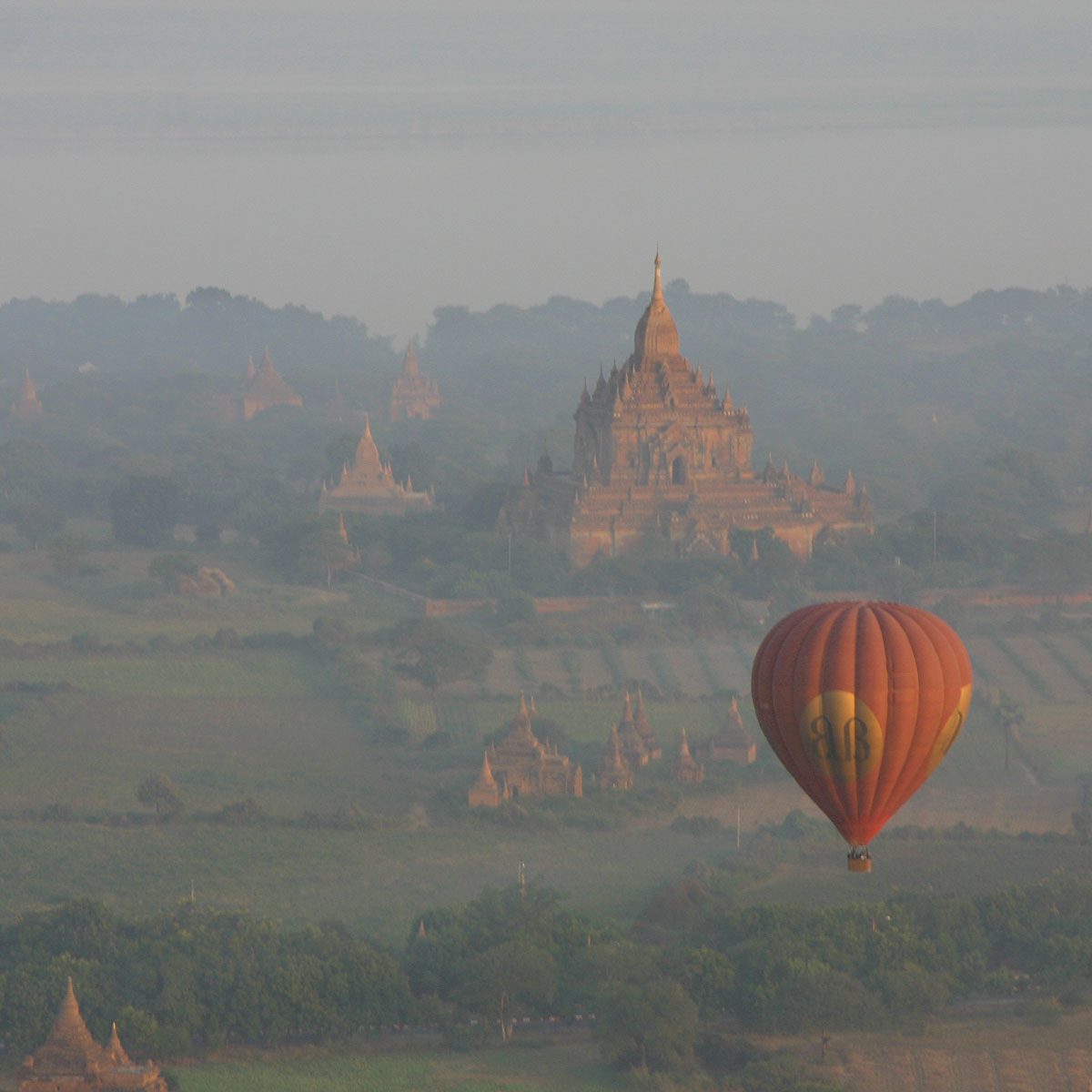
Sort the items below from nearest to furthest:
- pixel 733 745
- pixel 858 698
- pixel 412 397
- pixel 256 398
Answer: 1. pixel 858 698
2. pixel 733 745
3. pixel 412 397
4. pixel 256 398

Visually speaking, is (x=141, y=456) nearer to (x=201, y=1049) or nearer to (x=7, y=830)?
(x=7, y=830)

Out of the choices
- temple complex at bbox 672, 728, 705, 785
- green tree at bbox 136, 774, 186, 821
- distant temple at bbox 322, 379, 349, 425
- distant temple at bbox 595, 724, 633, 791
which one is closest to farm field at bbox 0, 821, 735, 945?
green tree at bbox 136, 774, 186, 821

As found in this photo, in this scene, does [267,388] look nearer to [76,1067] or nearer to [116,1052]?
[116,1052]

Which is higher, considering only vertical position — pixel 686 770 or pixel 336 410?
pixel 336 410

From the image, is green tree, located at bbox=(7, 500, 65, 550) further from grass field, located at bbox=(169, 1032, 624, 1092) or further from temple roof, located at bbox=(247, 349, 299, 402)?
temple roof, located at bbox=(247, 349, 299, 402)

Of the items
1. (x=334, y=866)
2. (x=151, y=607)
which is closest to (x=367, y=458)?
(x=151, y=607)

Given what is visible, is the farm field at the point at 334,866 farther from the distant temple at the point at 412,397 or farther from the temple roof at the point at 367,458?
the distant temple at the point at 412,397

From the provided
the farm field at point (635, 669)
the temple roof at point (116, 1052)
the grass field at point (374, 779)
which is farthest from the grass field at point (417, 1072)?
the farm field at point (635, 669)
